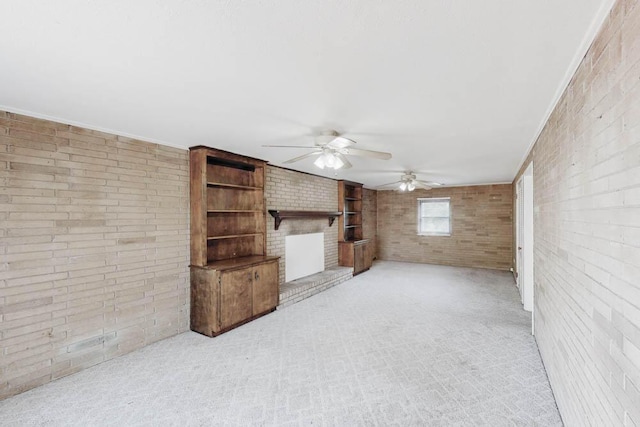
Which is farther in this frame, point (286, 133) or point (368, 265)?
point (368, 265)

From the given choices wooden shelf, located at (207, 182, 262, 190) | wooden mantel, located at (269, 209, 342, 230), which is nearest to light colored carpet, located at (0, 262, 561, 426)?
wooden mantel, located at (269, 209, 342, 230)

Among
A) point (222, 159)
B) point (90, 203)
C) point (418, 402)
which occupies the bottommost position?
point (418, 402)

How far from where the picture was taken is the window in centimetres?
849

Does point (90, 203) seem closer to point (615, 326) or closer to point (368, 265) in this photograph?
point (615, 326)

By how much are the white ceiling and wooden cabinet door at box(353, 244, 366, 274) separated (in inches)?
170

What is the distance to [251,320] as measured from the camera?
411 cm

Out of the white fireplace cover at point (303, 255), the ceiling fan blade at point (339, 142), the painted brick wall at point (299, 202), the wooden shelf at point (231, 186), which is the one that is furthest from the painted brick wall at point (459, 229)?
the ceiling fan blade at point (339, 142)

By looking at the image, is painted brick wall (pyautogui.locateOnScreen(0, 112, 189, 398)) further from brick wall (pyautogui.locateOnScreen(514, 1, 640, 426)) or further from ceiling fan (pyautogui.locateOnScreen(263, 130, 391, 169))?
brick wall (pyautogui.locateOnScreen(514, 1, 640, 426))

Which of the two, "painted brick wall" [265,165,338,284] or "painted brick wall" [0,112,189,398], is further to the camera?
"painted brick wall" [265,165,338,284]

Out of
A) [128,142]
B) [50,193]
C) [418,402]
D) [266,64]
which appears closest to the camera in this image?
[266,64]

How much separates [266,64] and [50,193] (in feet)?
8.18

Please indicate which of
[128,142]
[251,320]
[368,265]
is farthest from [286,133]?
[368,265]

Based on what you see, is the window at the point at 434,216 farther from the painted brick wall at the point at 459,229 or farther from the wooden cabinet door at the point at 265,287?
the wooden cabinet door at the point at 265,287

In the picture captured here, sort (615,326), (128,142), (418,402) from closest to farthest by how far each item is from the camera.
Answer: (615,326)
(418,402)
(128,142)
